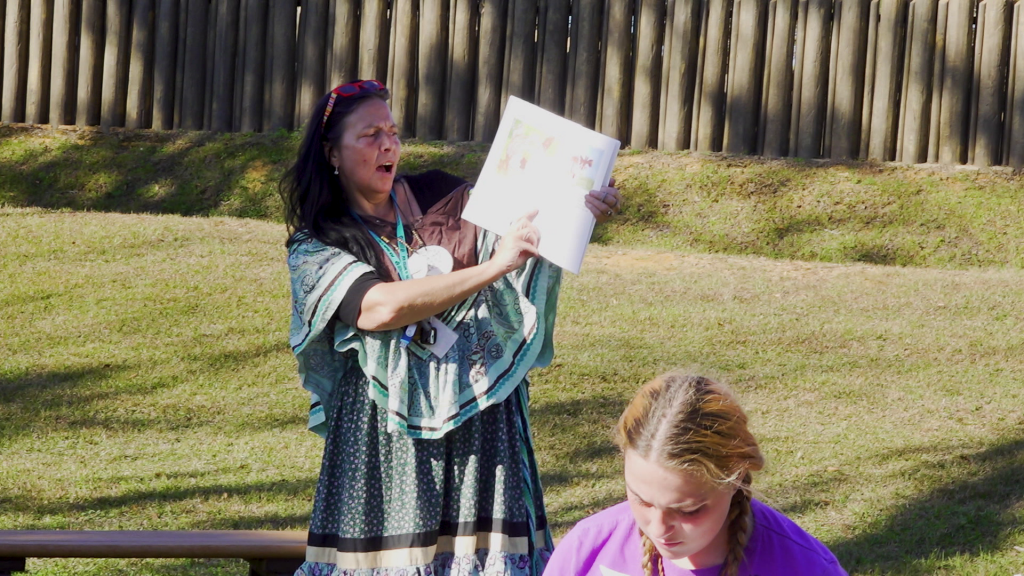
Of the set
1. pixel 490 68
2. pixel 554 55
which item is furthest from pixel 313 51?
pixel 554 55

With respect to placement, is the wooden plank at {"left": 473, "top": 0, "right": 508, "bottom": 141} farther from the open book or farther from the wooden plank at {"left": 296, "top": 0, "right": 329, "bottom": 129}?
the open book

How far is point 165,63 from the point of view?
31.6ft

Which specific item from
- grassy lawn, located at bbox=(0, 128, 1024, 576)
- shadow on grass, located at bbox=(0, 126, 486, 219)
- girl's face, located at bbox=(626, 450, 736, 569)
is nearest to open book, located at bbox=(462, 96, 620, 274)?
girl's face, located at bbox=(626, 450, 736, 569)

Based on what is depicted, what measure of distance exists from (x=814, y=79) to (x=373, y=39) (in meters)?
3.26

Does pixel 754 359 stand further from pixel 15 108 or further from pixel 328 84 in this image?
pixel 15 108

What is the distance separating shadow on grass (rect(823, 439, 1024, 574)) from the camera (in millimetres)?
4336

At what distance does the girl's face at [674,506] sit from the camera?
1.96 m

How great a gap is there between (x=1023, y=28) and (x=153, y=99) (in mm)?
6569

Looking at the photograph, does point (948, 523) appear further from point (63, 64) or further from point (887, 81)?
point (63, 64)

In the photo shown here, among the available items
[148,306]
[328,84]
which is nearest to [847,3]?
[328,84]

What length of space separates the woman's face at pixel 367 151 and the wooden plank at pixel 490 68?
6087 mm

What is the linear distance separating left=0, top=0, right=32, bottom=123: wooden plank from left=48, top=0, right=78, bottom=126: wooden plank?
0.25 metres

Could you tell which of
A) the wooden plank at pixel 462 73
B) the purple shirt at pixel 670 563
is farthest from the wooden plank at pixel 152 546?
the wooden plank at pixel 462 73

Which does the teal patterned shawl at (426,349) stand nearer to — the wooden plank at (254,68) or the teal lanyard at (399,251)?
the teal lanyard at (399,251)
